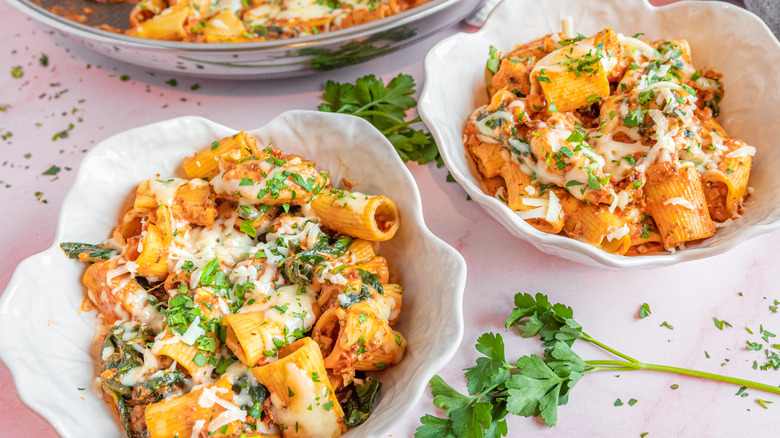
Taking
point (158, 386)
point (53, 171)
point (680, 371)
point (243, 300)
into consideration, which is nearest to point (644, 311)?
point (680, 371)

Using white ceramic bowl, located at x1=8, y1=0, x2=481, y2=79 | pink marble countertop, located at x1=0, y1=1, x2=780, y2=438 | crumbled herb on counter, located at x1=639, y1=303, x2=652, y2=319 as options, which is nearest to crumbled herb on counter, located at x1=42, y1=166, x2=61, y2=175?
pink marble countertop, located at x1=0, y1=1, x2=780, y2=438

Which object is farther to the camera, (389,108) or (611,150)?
(389,108)

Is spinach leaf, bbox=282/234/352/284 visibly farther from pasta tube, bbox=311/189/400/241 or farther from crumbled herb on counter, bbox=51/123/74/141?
crumbled herb on counter, bbox=51/123/74/141

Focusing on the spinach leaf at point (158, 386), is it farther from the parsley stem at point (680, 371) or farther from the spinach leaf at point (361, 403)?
the parsley stem at point (680, 371)

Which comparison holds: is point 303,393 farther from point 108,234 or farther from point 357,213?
point 108,234


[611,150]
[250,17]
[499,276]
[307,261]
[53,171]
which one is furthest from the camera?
[250,17]

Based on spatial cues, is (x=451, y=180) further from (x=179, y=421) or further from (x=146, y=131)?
(x=179, y=421)

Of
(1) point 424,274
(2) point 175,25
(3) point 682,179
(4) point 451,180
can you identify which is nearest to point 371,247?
(1) point 424,274
